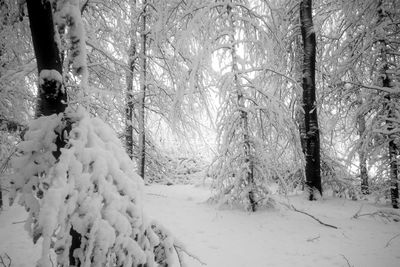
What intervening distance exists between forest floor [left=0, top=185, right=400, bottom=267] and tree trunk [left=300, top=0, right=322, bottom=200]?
821 mm

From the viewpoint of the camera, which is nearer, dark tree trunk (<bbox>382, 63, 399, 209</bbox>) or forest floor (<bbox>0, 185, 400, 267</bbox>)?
forest floor (<bbox>0, 185, 400, 267</bbox>)

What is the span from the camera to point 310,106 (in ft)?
22.8

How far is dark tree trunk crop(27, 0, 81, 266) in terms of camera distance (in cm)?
152

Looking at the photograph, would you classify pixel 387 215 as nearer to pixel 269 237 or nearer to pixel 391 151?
pixel 391 151

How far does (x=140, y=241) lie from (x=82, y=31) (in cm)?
132

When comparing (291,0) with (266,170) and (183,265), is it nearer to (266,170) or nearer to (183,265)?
(266,170)

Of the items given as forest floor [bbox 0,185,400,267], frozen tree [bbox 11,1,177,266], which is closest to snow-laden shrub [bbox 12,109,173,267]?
frozen tree [bbox 11,1,177,266]

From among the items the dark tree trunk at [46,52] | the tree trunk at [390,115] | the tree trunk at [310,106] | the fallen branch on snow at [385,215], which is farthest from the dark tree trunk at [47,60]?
the tree trunk at [390,115]

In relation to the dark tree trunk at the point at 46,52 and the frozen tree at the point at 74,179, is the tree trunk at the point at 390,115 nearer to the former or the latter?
the frozen tree at the point at 74,179

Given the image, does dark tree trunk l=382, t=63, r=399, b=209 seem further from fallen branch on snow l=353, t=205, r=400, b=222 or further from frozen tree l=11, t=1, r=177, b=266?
frozen tree l=11, t=1, r=177, b=266

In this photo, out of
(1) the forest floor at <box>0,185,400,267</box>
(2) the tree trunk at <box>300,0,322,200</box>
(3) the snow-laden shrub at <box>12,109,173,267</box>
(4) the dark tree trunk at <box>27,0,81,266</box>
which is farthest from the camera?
(2) the tree trunk at <box>300,0,322,200</box>

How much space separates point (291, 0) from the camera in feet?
23.7

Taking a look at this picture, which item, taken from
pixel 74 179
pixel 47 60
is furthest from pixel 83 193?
pixel 47 60

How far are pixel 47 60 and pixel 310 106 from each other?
6.46m
